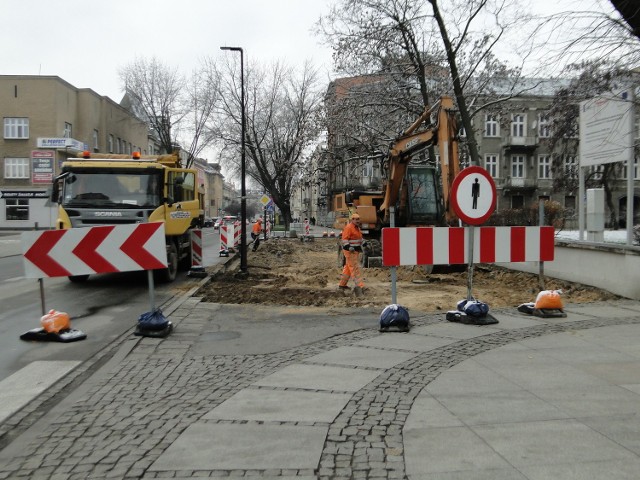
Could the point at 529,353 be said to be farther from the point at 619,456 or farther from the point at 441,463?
the point at 441,463

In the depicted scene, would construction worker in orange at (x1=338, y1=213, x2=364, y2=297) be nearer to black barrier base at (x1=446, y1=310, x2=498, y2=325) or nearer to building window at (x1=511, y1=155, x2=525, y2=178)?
black barrier base at (x1=446, y1=310, x2=498, y2=325)

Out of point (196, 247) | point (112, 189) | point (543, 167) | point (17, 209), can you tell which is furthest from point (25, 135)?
point (543, 167)

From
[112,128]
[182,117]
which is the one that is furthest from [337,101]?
[112,128]

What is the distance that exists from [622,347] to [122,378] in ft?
17.8

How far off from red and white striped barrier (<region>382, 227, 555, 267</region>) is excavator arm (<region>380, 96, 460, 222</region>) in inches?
185

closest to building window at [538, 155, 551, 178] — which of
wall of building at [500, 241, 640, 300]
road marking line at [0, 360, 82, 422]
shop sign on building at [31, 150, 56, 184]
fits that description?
shop sign on building at [31, 150, 56, 184]

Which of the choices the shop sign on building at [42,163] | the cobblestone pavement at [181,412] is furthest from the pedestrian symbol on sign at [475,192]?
the shop sign on building at [42,163]

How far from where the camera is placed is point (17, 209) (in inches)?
1791

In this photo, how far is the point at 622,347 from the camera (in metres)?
6.14

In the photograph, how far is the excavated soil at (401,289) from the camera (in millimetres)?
9914

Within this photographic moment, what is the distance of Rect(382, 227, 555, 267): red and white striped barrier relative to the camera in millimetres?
7273

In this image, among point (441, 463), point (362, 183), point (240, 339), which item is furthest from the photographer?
point (362, 183)

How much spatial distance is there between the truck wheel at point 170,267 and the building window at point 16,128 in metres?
38.7

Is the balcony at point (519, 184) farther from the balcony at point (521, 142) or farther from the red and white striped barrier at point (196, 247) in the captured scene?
the red and white striped barrier at point (196, 247)
